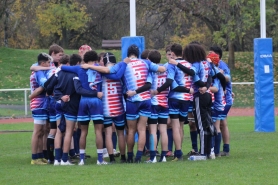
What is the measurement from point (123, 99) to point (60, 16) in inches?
1385

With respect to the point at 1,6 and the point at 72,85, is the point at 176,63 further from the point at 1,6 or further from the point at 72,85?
the point at 1,6

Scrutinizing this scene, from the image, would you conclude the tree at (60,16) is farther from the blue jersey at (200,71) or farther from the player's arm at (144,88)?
the player's arm at (144,88)

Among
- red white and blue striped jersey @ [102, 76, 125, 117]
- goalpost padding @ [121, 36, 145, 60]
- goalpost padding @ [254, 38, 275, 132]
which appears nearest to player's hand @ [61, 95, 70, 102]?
red white and blue striped jersey @ [102, 76, 125, 117]

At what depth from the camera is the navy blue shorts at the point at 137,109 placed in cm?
1088

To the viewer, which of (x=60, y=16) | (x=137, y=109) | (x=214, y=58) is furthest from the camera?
(x=60, y=16)

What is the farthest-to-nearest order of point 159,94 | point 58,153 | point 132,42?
point 132,42 < point 159,94 < point 58,153

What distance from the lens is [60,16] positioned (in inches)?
1796

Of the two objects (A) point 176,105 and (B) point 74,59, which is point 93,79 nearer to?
(B) point 74,59

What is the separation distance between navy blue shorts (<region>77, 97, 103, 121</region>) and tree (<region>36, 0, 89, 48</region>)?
34.8m

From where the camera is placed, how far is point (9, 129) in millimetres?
20797

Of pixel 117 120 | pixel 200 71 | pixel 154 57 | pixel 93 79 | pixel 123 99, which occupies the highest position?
pixel 154 57

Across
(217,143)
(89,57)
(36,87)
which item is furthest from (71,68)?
(217,143)

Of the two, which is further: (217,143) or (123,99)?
(217,143)

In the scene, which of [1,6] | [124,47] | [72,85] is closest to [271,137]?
[124,47]
